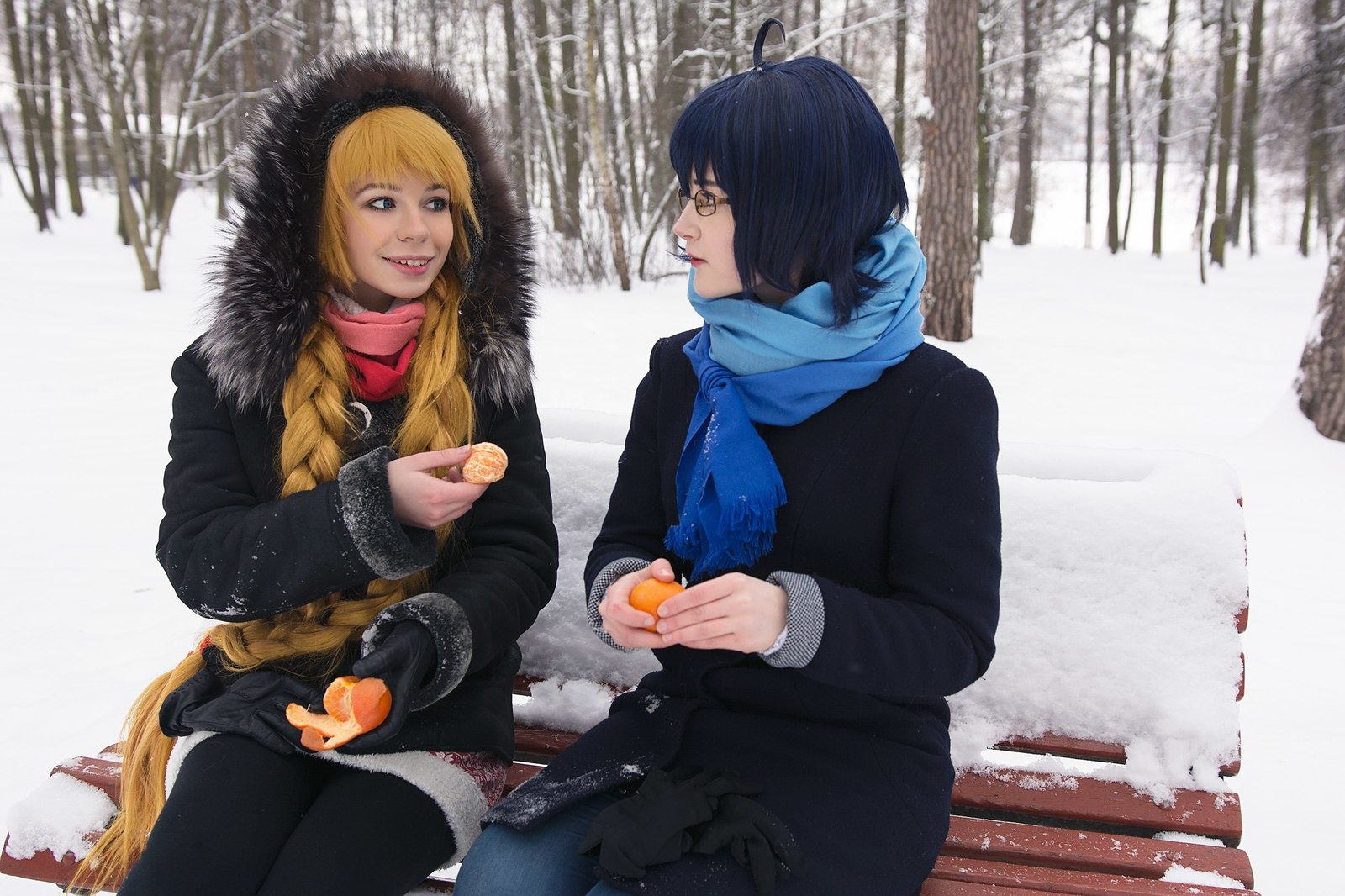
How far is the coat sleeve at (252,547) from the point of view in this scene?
5.90 feet

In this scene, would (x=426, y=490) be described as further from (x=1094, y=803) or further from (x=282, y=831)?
(x=1094, y=803)

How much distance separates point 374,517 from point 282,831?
0.58m

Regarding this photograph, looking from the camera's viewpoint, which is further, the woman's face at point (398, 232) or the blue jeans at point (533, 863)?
the woman's face at point (398, 232)

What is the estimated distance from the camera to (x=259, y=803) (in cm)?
170

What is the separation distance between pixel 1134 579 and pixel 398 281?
71.2 inches

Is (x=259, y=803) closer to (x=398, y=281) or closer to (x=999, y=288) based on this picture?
(x=398, y=281)

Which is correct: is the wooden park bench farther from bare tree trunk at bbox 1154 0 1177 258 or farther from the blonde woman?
bare tree trunk at bbox 1154 0 1177 258

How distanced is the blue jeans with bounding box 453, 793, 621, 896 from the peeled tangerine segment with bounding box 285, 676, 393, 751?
0.29 metres

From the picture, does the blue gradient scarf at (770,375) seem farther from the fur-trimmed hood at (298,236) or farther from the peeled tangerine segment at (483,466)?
the fur-trimmed hood at (298,236)

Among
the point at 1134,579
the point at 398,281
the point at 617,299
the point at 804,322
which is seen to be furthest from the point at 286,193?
the point at 617,299

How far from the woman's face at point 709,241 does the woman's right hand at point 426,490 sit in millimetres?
573

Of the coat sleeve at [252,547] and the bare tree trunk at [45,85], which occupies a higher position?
the bare tree trunk at [45,85]

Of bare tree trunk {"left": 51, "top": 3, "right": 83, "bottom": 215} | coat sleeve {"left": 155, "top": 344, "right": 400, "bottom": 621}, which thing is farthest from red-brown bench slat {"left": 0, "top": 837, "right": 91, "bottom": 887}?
bare tree trunk {"left": 51, "top": 3, "right": 83, "bottom": 215}

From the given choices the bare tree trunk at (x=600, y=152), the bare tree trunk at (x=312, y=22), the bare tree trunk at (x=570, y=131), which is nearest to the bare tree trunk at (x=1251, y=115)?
the bare tree trunk at (x=570, y=131)
